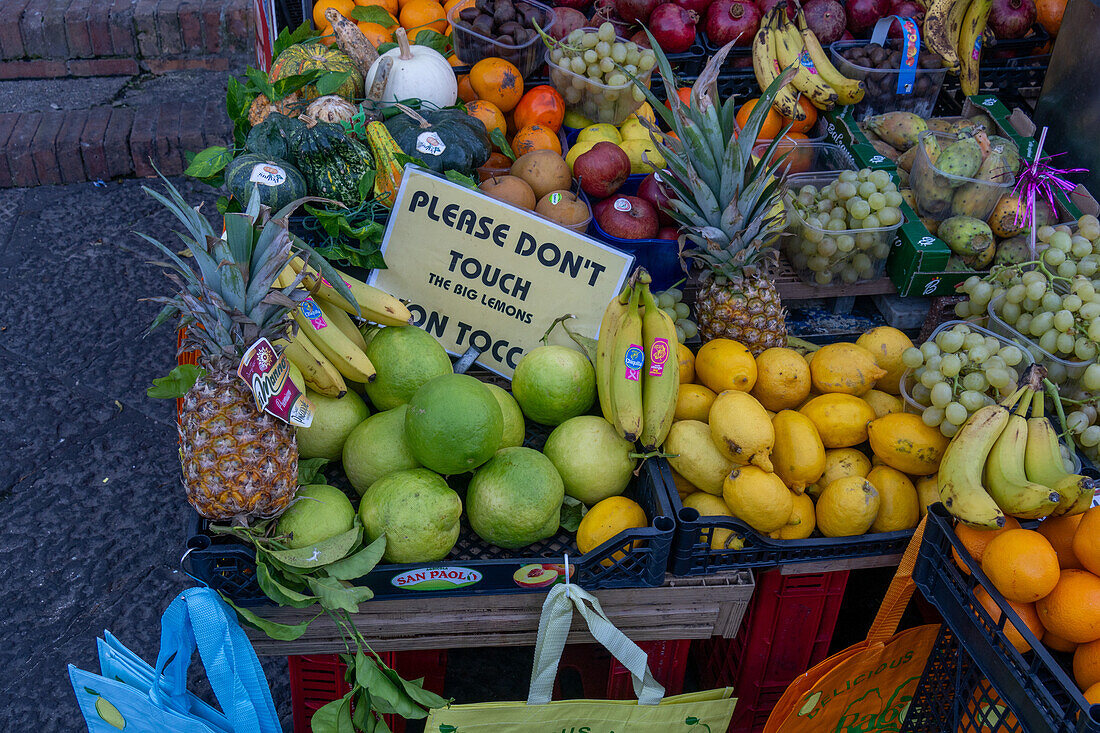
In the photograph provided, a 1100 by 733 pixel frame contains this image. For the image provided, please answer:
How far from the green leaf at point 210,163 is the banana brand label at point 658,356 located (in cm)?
150

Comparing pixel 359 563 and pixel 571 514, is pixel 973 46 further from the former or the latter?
pixel 359 563

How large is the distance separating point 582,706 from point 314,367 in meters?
1.00

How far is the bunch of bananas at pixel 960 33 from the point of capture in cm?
308

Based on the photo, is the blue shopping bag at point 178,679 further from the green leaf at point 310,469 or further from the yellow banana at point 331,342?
the yellow banana at point 331,342

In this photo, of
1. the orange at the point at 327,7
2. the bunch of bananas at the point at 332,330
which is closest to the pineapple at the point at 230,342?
the bunch of bananas at the point at 332,330

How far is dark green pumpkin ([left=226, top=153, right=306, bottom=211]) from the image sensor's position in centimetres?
226

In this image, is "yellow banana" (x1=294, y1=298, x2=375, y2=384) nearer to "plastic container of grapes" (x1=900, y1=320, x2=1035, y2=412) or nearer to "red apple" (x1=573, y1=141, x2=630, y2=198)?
"red apple" (x1=573, y1=141, x2=630, y2=198)

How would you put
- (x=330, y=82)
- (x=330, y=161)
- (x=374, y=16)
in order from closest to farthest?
1. (x=330, y=161)
2. (x=330, y=82)
3. (x=374, y=16)

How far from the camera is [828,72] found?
3135 millimetres

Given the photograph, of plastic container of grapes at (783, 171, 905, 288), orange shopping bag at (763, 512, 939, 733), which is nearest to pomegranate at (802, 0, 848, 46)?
plastic container of grapes at (783, 171, 905, 288)

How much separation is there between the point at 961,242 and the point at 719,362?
3.32 feet

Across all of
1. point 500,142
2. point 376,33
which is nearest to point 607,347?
point 500,142

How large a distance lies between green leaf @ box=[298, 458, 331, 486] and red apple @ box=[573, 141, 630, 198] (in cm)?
122

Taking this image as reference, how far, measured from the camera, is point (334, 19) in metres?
2.93
